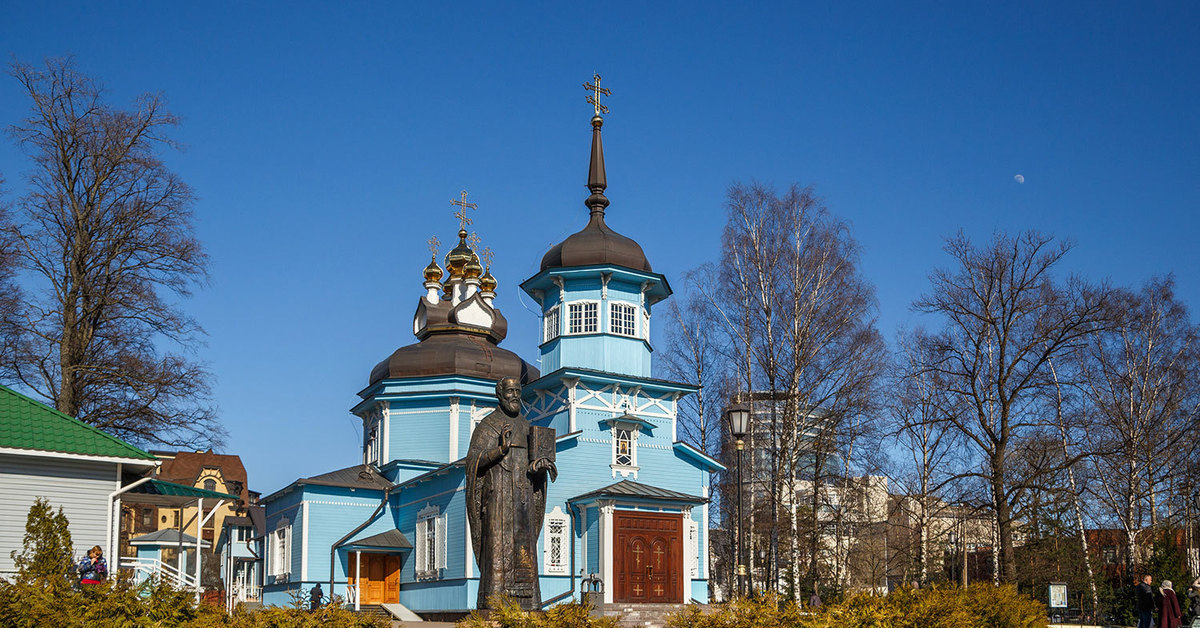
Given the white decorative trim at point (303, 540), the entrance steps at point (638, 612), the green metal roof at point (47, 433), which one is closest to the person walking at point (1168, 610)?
the entrance steps at point (638, 612)

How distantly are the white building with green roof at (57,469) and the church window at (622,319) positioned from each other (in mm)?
14344

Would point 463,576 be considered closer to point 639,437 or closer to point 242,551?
point 639,437

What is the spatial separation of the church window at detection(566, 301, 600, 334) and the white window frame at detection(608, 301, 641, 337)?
0.37m

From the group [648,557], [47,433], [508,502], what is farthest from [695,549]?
Result: [508,502]

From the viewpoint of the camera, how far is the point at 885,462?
96.7 feet

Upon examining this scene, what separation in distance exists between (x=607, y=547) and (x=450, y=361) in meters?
10.6

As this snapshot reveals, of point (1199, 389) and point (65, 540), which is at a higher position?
point (1199, 389)

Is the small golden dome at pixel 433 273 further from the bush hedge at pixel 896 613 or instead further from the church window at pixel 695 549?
the bush hedge at pixel 896 613

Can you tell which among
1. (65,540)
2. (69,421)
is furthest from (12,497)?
(65,540)

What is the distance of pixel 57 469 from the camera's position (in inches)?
730

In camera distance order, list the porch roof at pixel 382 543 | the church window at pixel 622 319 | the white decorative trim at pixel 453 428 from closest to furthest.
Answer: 1. the church window at pixel 622 319
2. the porch roof at pixel 382 543
3. the white decorative trim at pixel 453 428

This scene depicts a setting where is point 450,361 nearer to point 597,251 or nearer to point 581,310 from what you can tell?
point 581,310

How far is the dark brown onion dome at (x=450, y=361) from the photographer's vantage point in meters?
34.1

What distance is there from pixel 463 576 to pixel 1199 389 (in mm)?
22415
